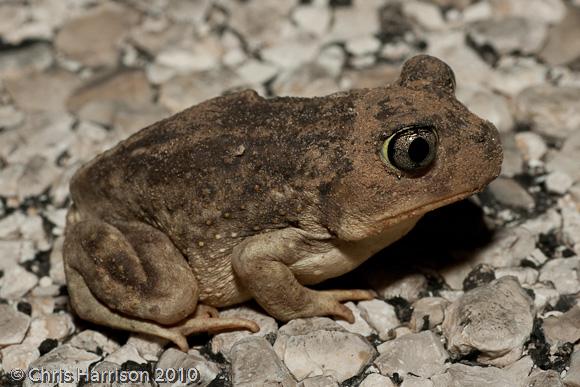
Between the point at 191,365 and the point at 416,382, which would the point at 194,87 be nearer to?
the point at 191,365

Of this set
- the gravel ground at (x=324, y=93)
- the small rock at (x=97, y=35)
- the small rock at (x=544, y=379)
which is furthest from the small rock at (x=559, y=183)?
the small rock at (x=97, y=35)

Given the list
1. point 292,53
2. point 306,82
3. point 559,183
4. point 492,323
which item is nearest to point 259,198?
point 492,323

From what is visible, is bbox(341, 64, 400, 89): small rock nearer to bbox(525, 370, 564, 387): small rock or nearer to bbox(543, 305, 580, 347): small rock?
bbox(543, 305, 580, 347): small rock

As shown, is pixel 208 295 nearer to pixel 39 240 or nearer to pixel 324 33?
pixel 39 240

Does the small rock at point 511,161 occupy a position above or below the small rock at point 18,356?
above

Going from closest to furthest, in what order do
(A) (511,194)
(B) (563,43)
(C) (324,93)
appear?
(A) (511,194) < (C) (324,93) < (B) (563,43)

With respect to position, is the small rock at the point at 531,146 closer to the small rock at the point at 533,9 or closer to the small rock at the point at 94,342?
the small rock at the point at 533,9

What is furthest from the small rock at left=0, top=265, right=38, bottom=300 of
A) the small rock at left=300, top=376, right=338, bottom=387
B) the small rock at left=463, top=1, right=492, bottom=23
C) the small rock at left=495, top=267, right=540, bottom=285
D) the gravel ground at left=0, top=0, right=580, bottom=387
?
the small rock at left=463, top=1, right=492, bottom=23
